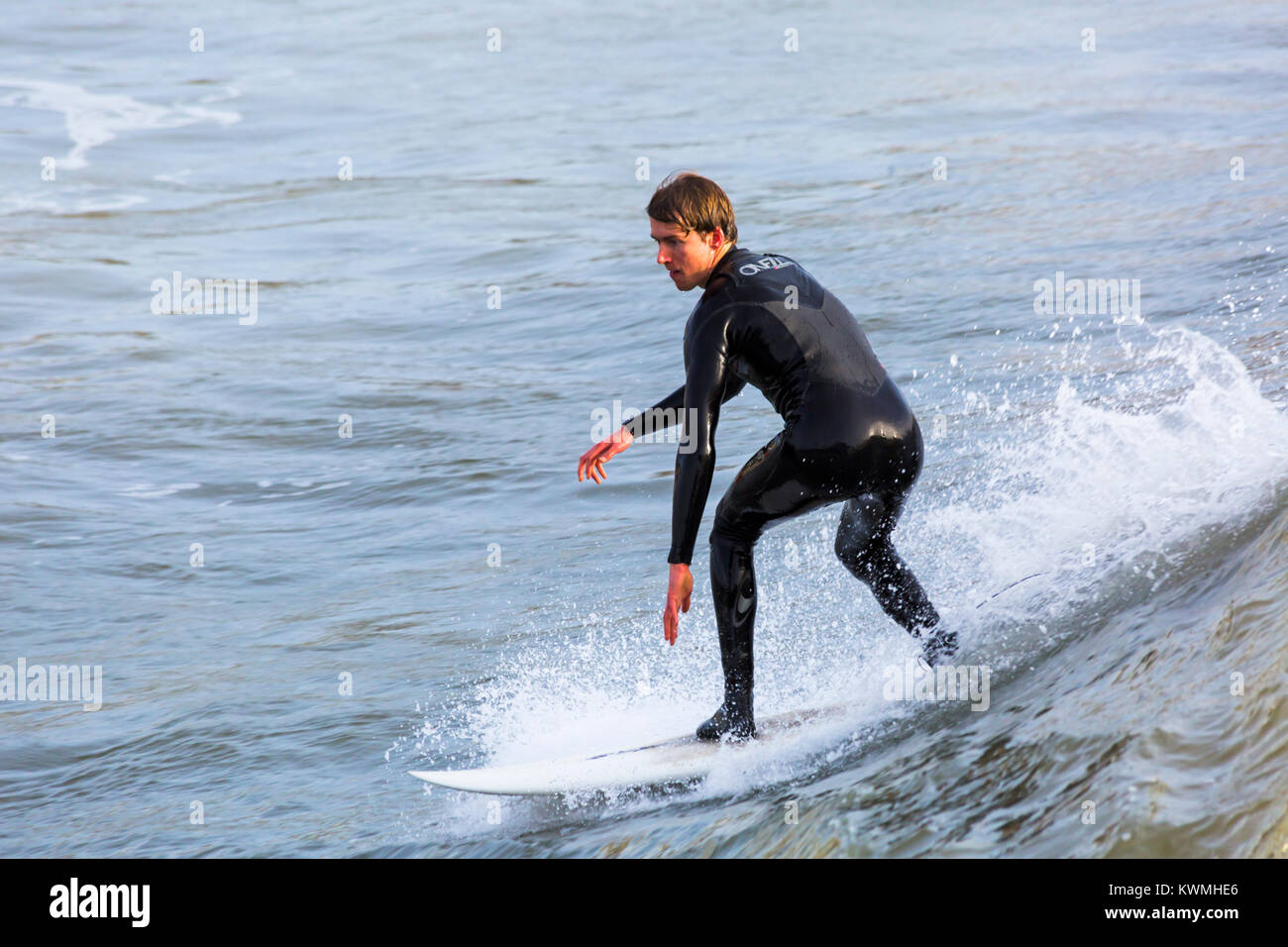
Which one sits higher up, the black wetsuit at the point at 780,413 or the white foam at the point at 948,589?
the black wetsuit at the point at 780,413

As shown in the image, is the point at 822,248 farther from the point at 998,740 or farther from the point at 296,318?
the point at 998,740

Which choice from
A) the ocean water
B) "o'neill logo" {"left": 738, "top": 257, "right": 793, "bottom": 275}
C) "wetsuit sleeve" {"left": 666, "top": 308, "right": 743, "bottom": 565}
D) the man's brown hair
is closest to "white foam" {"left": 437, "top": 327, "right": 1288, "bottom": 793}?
the ocean water

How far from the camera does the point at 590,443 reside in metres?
11.2

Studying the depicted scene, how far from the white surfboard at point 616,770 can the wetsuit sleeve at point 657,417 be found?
1.18m

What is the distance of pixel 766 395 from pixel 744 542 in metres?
0.52

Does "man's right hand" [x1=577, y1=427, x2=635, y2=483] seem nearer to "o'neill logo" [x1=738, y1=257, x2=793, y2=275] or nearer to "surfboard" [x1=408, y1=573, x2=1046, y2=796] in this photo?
"o'neill logo" [x1=738, y1=257, x2=793, y2=275]

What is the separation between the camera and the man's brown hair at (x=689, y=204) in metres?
4.90

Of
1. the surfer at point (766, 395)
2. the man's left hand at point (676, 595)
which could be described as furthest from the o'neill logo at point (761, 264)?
the man's left hand at point (676, 595)

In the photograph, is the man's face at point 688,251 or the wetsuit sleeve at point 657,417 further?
the wetsuit sleeve at point 657,417

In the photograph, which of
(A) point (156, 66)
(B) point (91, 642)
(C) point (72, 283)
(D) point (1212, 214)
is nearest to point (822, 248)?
(D) point (1212, 214)

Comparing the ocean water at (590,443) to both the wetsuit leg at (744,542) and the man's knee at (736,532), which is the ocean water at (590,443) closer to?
the wetsuit leg at (744,542)

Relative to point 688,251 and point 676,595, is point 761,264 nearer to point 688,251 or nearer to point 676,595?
point 688,251

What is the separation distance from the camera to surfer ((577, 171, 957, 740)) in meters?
4.93
